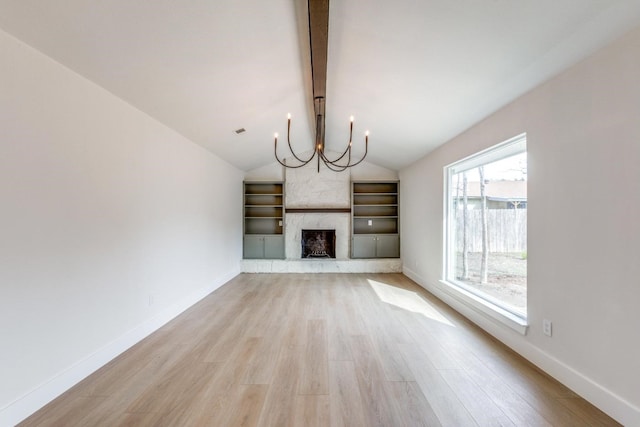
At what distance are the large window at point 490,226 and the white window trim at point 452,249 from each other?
0.4 inches

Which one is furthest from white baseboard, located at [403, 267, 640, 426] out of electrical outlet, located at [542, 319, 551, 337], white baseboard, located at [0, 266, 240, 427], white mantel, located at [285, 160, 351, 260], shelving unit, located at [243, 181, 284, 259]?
shelving unit, located at [243, 181, 284, 259]

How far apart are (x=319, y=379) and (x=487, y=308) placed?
2.03m

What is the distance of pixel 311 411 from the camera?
1764 mm

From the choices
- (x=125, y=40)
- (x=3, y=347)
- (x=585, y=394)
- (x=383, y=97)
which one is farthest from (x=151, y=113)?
(x=585, y=394)

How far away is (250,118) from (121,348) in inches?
119

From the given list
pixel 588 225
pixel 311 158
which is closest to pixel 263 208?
pixel 311 158

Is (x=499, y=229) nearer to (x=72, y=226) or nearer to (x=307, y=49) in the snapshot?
(x=307, y=49)

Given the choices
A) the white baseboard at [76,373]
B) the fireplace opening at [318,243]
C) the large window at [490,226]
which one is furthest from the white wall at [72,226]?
the large window at [490,226]

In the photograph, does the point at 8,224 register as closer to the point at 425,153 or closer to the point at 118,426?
the point at 118,426

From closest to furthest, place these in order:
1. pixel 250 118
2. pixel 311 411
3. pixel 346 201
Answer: pixel 311 411
pixel 250 118
pixel 346 201

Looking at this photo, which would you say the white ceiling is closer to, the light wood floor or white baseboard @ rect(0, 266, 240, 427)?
white baseboard @ rect(0, 266, 240, 427)

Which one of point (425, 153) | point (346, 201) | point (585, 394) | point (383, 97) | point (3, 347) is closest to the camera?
point (3, 347)

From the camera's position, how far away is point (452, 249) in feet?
13.8

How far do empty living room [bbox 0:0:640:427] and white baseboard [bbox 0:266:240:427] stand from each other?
0.01 m
